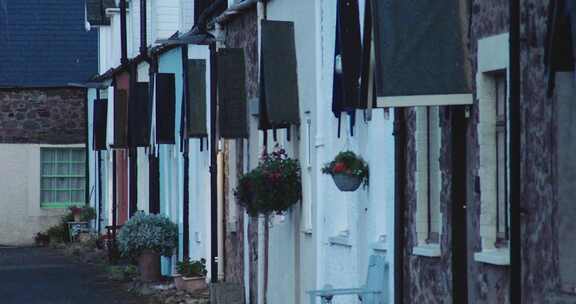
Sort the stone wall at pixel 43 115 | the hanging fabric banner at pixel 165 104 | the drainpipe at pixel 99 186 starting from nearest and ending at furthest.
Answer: the hanging fabric banner at pixel 165 104, the drainpipe at pixel 99 186, the stone wall at pixel 43 115

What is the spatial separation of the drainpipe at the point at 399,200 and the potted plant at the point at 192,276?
11.9 metres

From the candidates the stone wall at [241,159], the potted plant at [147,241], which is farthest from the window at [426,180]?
the potted plant at [147,241]

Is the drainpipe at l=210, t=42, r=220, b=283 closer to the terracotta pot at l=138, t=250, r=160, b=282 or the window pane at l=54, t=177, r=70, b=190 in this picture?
the terracotta pot at l=138, t=250, r=160, b=282

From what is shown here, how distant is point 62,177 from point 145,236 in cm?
2006

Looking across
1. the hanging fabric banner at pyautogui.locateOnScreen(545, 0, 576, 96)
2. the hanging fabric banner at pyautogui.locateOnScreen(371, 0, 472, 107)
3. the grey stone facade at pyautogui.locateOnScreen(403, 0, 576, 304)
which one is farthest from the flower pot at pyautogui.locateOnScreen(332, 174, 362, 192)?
the hanging fabric banner at pyautogui.locateOnScreen(545, 0, 576, 96)

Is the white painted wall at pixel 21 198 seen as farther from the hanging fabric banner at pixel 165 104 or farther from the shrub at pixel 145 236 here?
the hanging fabric banner at pixel 165 104

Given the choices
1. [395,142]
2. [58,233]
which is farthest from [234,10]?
[58,233]

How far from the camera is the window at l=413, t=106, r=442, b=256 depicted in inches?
569

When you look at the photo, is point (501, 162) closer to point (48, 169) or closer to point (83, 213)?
point (83, 213)

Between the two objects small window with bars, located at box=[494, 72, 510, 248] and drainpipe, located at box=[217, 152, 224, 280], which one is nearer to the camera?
small window with bars, located at box=[494, 72, 510, 248]

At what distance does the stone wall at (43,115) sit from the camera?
48.5 meters

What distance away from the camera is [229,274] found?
25.8m

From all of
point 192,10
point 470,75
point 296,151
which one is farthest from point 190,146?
point 470,75

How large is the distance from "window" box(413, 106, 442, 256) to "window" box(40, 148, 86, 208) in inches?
1379
